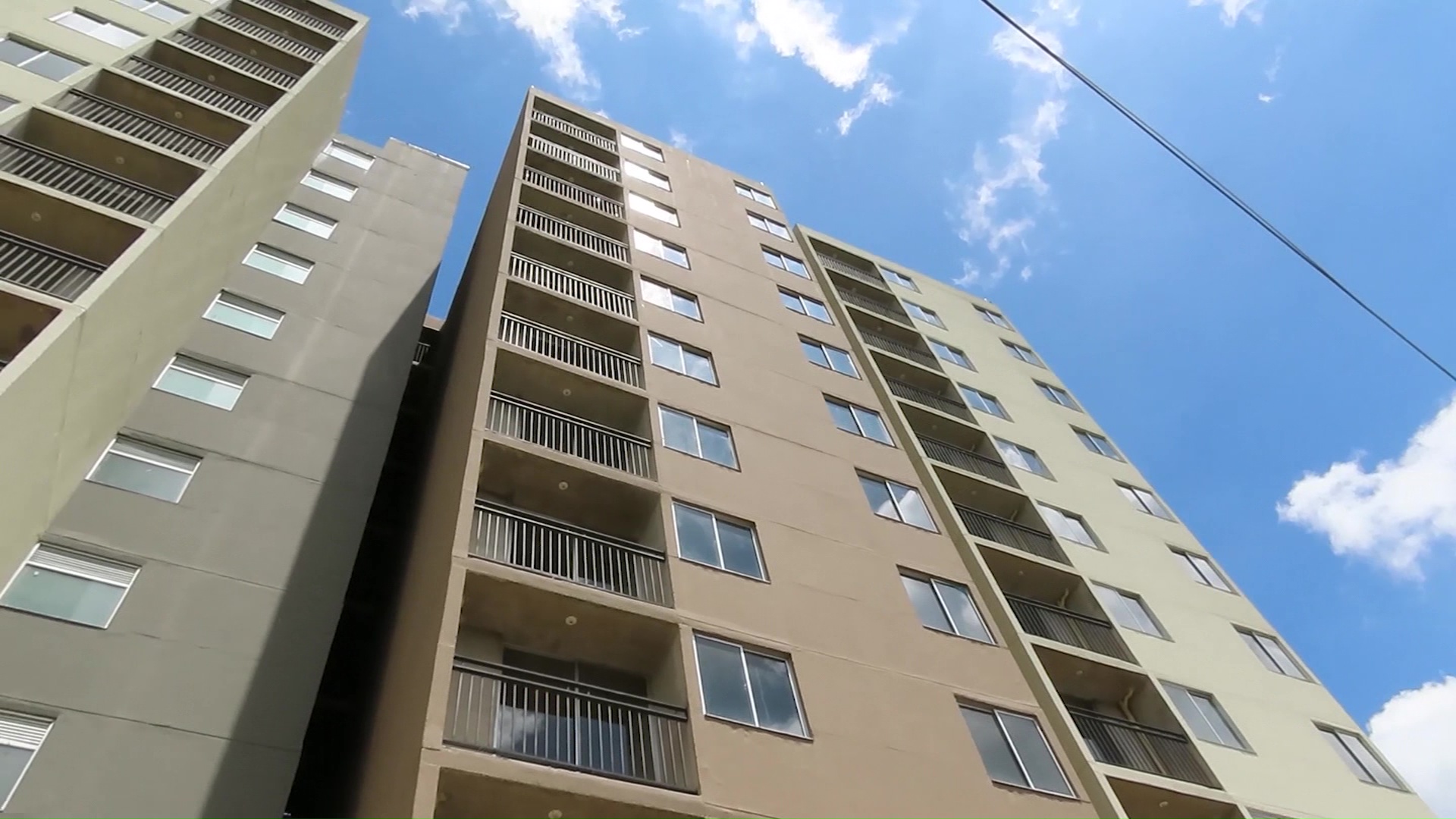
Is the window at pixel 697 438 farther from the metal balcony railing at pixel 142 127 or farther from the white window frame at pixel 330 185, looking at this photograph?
the white window frame at pixel 330 185

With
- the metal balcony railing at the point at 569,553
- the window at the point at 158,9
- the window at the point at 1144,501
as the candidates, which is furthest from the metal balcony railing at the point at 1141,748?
the window at the point at 158,9

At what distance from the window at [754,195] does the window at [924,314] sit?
6341mm

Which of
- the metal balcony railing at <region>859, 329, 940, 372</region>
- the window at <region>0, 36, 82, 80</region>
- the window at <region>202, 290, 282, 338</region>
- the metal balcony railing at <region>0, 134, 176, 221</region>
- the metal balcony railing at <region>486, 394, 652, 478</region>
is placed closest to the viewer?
the metal balcony railing at <region>486, 394, 652, 478</region>

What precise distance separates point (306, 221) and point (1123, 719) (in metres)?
23.3

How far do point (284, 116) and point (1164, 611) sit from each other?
83.2ft

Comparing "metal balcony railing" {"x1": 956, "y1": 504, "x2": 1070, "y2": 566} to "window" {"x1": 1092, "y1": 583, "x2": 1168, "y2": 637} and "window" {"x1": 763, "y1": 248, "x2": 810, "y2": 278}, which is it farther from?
"window" {"x1": 763, "y1": 248, "x2": 810, "y2": 278}

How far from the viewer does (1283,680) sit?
70.4ft

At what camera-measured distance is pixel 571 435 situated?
17188 mm

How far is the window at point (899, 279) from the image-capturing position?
36625mm

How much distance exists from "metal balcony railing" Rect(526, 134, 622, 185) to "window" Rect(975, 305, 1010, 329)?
55.6 ft

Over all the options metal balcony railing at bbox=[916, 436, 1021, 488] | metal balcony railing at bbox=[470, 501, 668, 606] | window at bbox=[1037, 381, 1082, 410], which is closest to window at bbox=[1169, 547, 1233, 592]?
metal balcony railing at bbox=[916, 436, 1021, 488]

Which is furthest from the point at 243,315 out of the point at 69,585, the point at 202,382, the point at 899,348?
the point at 899,348

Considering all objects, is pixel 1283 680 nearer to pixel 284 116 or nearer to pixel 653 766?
pixel 653 766

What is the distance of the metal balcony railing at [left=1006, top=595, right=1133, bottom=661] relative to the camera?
766 inches
